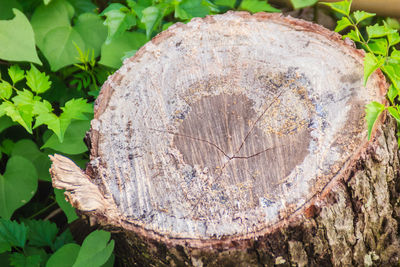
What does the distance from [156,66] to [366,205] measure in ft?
2.97

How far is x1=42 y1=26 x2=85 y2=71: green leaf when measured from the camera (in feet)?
5.27

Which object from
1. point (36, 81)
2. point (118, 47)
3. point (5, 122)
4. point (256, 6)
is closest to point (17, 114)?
point (36, 81)

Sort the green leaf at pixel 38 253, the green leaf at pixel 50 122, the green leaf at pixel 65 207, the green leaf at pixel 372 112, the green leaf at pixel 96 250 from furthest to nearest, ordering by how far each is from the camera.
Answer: the green leaf at pixel 38 253 → the green leaf at pixel 65 207 → the green leaf at pixel 50 122 → the green leaf at pixel 96 250 → the green leaf at pixel 372 112

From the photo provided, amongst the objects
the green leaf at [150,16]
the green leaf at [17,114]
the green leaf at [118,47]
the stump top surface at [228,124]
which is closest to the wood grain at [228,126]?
the stump top surface at [228,124]

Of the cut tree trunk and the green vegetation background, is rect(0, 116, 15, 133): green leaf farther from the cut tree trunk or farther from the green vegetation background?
the cut tree trunk

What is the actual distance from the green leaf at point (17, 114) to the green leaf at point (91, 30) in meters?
0.46

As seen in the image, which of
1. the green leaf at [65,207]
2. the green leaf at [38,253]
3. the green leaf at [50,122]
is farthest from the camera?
the green leaf at [38,253]

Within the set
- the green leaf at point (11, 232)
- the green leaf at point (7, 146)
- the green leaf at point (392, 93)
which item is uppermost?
the green leaf at point (392, 93)

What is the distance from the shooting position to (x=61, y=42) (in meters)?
1.63

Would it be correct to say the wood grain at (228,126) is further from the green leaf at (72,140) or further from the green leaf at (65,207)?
the green leaf at (65,207)

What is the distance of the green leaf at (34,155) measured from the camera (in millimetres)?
1677

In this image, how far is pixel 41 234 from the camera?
172 cm

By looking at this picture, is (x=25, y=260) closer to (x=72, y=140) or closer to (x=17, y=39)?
(x=72, y=140)

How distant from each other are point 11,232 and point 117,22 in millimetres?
1002
